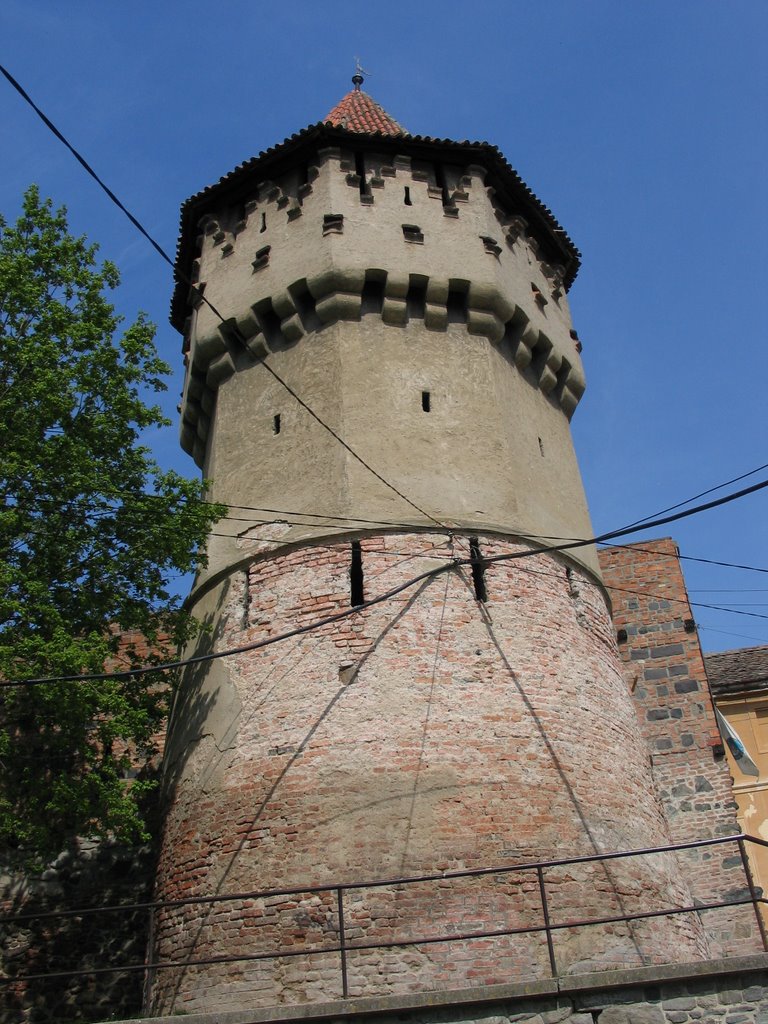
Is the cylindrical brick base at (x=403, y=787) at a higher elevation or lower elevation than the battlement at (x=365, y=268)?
lower

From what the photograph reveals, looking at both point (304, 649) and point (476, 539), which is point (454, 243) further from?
point (304, 649)

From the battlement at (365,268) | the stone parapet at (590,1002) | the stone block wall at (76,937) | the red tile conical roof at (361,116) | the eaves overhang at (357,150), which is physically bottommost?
the stone parapet at (590,1002)

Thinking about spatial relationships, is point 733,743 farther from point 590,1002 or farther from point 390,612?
point 590,1002

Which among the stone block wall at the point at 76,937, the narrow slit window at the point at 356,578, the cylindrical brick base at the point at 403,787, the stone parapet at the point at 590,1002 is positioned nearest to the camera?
the stone parapet at the point at 590,1002

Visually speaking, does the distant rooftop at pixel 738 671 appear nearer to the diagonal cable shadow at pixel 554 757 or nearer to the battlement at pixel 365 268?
the battlement at pixel 365 268

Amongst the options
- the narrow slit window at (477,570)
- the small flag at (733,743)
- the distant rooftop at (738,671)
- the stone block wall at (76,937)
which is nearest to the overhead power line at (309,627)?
the narrow slit window at (477,570)

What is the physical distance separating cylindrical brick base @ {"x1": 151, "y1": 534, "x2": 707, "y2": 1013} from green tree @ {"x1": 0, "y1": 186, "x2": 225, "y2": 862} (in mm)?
918

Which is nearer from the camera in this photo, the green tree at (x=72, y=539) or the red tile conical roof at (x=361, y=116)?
the green tree at (x=72, y=539)

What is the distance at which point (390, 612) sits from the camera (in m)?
11.5

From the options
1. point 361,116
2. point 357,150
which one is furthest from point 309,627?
point 361,116

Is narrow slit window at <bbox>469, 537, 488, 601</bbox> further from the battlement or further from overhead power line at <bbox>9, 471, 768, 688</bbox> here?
the battlement

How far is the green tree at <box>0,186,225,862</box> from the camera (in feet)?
34.6

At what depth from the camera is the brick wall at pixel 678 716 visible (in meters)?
13.6

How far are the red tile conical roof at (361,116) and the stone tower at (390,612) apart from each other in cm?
85
